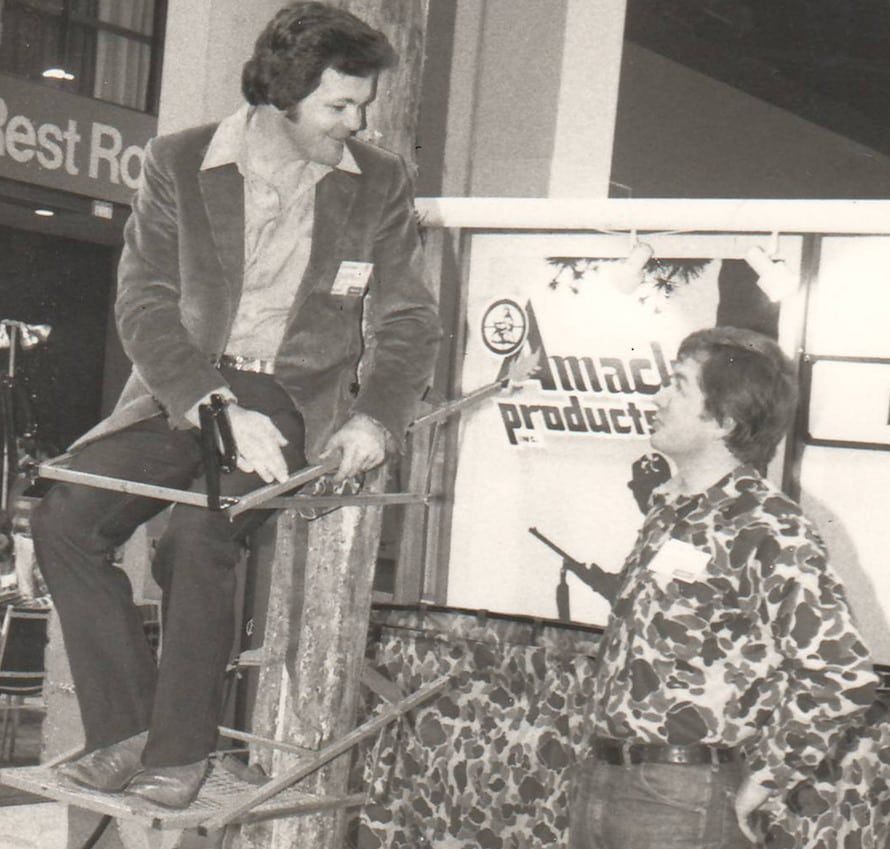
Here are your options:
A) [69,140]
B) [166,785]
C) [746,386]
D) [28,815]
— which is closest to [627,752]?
[746,386]

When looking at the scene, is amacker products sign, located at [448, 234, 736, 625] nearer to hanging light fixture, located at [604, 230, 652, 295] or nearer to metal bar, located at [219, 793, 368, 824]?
hanging light fixture, located at [604, 230, 652, 295]

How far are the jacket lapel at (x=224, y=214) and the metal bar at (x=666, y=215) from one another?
1.85m

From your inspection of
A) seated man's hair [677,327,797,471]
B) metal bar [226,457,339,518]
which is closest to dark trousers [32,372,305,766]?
metal bar [226,457,339,518]

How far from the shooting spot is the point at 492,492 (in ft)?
15.0

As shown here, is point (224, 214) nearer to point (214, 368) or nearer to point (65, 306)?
point (214, 368)

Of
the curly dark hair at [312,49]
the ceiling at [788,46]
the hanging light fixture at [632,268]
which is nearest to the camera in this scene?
the curly dark hair at [312,49]

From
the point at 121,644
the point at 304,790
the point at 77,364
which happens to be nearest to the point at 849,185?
the point at 77,364

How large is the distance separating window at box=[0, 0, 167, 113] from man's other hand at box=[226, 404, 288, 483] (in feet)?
20.9

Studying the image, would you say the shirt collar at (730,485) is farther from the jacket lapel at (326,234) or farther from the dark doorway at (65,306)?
the dark doorway at (65,306)

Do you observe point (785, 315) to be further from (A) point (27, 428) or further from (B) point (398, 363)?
(A) point (27, 428)

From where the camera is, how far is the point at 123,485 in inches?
96.8

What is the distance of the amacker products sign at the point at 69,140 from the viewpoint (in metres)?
7.43

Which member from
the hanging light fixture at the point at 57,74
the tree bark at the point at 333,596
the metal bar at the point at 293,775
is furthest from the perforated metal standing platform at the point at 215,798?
the hanging light fixture at the point at 57,74

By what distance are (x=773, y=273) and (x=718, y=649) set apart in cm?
158
